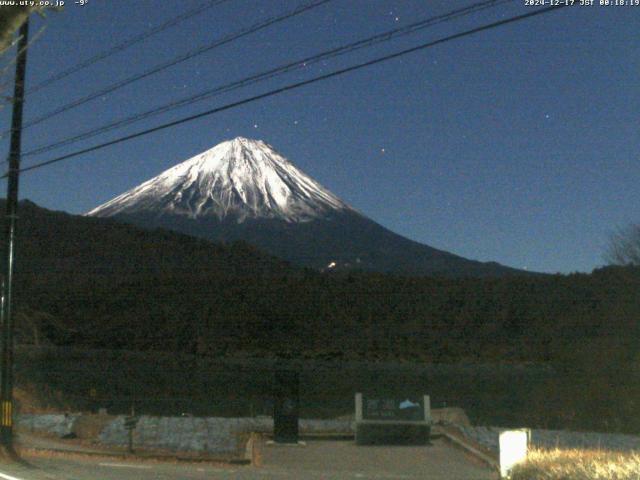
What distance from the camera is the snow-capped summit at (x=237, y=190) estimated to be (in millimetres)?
146250

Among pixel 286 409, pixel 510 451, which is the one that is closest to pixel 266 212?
pixel 286 409

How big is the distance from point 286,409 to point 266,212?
130 meters

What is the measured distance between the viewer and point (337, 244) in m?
134

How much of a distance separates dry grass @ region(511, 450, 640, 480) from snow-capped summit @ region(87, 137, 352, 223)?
133 meters

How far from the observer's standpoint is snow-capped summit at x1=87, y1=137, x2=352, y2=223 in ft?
480

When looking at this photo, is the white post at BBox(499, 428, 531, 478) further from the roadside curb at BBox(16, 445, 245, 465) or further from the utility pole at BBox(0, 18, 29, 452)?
the utility pole at BBox(0, 18, 29, 452)

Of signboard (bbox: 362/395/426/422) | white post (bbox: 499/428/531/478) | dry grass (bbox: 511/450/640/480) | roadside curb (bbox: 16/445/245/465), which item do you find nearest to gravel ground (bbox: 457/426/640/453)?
signboard (bbox: 362/395/426/422)

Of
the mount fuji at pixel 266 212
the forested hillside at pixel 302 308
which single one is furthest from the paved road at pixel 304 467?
the mount fuji at pixel 266 212

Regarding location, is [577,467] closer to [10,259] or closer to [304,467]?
[304,467]

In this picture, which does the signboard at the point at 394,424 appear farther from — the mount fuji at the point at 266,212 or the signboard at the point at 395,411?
the mount fuji at the point at 266,212

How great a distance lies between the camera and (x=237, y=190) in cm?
15438

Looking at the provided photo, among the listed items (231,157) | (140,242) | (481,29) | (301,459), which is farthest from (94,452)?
(231,157)

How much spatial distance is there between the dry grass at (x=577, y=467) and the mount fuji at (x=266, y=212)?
11105cm

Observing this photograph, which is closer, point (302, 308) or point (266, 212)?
point (302, 308)
